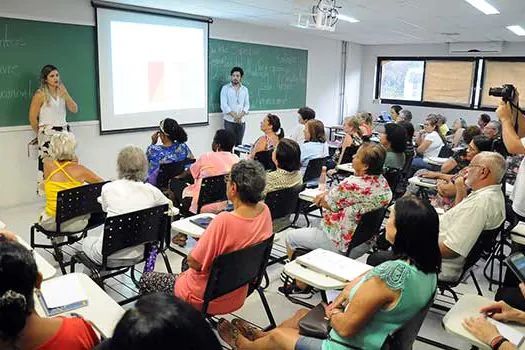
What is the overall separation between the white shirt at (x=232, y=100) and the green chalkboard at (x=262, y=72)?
7.6 inches

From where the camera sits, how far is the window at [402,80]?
11094mm

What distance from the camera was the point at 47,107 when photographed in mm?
4965

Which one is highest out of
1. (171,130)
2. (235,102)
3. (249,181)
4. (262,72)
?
(262,72)

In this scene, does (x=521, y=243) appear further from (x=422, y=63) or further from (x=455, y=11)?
(x=422, y=63)

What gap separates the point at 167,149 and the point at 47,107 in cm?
169

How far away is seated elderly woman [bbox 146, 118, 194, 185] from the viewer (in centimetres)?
423

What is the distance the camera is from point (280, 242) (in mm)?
4285

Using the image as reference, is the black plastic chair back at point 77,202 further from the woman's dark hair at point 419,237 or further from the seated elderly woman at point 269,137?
the woman's dark hair at point 419,237

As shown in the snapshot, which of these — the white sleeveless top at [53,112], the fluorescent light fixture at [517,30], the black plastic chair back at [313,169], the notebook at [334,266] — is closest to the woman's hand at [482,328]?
the notebook at [334,266]

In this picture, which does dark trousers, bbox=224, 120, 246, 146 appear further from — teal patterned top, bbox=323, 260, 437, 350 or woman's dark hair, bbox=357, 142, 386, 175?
teal patterned top, bbox=323, 260, 437, 350

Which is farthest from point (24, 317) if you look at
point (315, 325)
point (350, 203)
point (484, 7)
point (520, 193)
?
point (484, 7)


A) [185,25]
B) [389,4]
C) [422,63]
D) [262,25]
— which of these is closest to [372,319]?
[389,4]

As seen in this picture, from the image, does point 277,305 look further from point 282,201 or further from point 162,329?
point 162,329

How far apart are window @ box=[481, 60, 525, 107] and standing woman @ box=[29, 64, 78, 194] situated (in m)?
8.68
